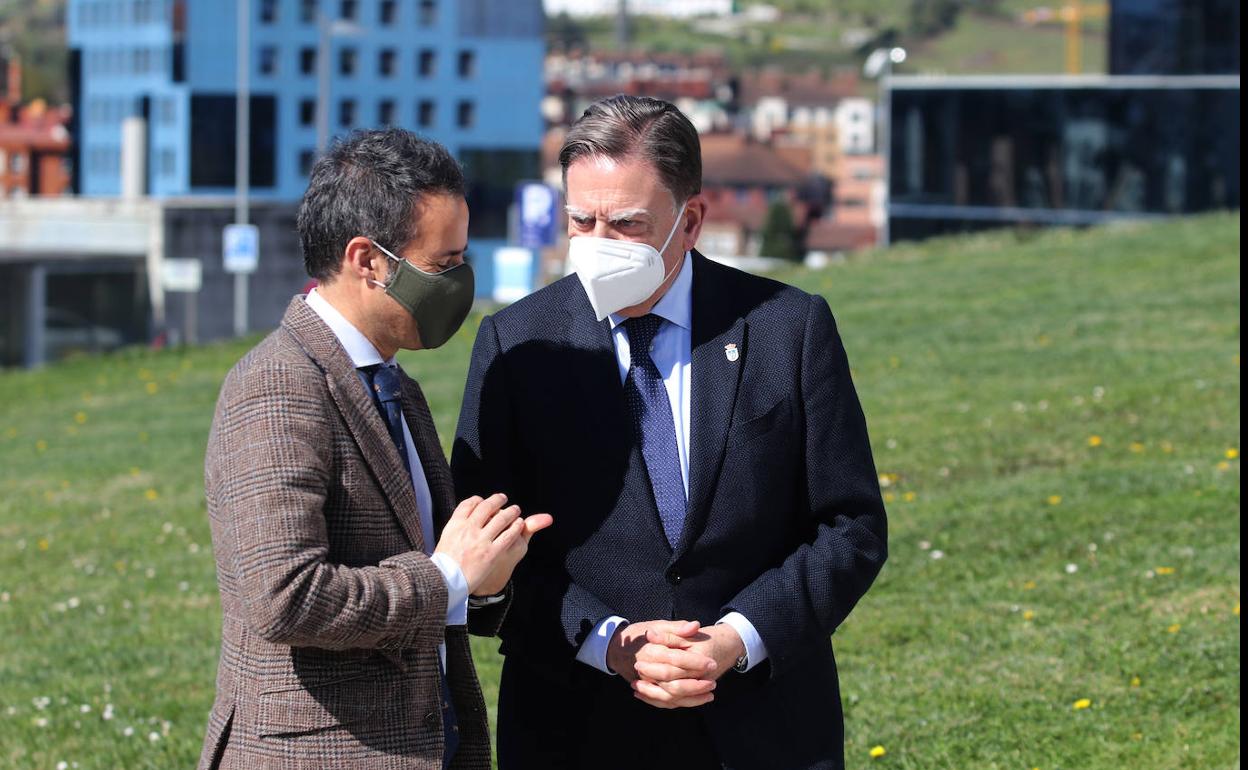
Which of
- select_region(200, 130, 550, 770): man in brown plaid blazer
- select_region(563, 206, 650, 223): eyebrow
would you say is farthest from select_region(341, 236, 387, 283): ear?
select_region(563, 206, 650, 223): eyebrow

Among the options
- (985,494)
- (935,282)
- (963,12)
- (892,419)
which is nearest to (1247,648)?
(985,494)

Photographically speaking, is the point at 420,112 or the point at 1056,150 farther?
the point at 420,112

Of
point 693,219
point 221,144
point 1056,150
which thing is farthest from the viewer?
point 221,144

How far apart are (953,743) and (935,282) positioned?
1464cm

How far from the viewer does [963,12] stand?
9544 centimetres

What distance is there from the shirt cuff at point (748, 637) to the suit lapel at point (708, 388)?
17 centimetres

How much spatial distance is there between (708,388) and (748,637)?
0.51 m

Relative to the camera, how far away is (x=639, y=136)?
336 centimetres

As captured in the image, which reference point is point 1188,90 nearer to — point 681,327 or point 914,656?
point 914,656

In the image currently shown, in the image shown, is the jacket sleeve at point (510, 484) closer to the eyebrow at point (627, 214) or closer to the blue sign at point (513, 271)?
the eyebrow at point (627, 214)

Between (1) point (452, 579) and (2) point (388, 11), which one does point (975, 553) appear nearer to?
(1) point (452, 579)

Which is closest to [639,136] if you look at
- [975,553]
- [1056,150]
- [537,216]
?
[975,553]

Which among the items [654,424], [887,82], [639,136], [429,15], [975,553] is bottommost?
[975,553]

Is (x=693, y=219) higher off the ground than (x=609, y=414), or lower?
higher
